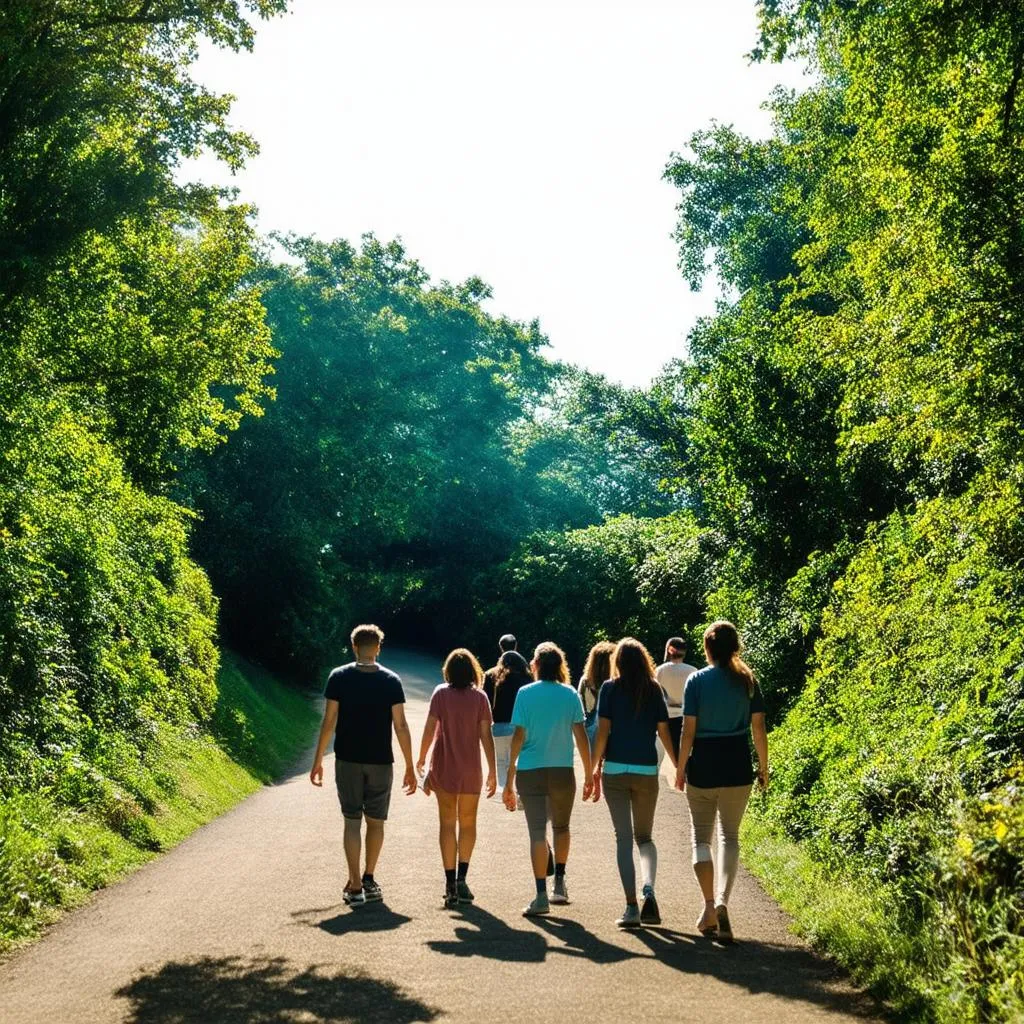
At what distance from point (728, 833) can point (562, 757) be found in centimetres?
157

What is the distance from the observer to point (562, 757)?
9516 millimetres

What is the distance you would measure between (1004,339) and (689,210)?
2675cm

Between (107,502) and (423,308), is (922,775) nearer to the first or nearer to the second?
(107,502)

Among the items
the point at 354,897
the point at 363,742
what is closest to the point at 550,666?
the point at 363,742

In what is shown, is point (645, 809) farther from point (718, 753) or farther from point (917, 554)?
point (917, 554)

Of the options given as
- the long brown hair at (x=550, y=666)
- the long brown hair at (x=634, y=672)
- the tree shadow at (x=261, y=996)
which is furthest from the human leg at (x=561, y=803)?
the tree shadow at (x=261, y=996)

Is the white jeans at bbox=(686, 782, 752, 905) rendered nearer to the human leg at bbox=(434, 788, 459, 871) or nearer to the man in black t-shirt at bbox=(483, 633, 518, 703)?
the human leg at bbox=(434, 788, 459, 871)

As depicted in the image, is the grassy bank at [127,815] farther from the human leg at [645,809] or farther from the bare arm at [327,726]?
the human leg at [645,809]

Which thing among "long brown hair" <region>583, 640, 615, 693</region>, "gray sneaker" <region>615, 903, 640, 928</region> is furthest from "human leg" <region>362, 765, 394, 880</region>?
"long brown hair" <region>583, 640, 615, 693</region>

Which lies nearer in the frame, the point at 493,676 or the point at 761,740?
the point at 761,740

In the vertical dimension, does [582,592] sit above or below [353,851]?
above

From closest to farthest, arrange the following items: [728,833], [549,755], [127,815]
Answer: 1. [728,833]
2. [549,755]
3. [127,815]

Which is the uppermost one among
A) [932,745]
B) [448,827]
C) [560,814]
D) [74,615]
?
[74,615]

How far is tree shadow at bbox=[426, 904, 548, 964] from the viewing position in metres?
7.66
